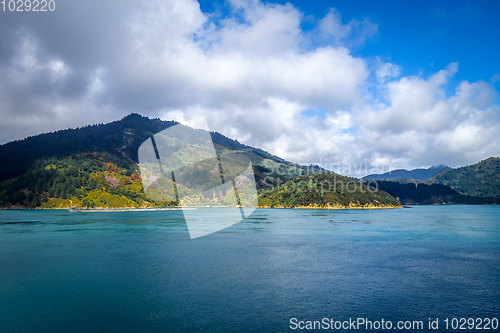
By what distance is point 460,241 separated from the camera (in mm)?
55500

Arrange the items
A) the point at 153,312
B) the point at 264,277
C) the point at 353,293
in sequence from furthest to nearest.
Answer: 1. the point at 264,277
2. the point at 353,293
3. the point at 153,312

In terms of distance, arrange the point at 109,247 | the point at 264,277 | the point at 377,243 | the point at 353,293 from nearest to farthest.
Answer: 1. the point at 353,293
2. the point at 264,277
3. the point at 109,247
4. the point at 377,243

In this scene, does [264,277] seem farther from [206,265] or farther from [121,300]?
[121,300]

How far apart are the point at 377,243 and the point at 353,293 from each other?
3182cm

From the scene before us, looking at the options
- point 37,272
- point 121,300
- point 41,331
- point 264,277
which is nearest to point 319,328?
point 264,277

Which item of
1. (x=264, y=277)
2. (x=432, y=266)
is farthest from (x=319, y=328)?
(x=432, y=266)

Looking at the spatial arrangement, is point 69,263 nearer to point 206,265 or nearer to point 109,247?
point 109,247

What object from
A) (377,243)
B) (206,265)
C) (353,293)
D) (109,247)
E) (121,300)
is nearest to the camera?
(121,300)

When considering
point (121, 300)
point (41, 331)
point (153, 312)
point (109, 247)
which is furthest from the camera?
point (109, 247)

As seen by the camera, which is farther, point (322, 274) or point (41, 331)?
point (322, 274)

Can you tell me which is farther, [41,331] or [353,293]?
[353,293]

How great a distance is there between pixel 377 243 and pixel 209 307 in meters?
40.9

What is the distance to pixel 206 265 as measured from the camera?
3444 cm

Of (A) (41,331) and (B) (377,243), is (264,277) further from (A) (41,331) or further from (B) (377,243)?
(B) (377,243)
